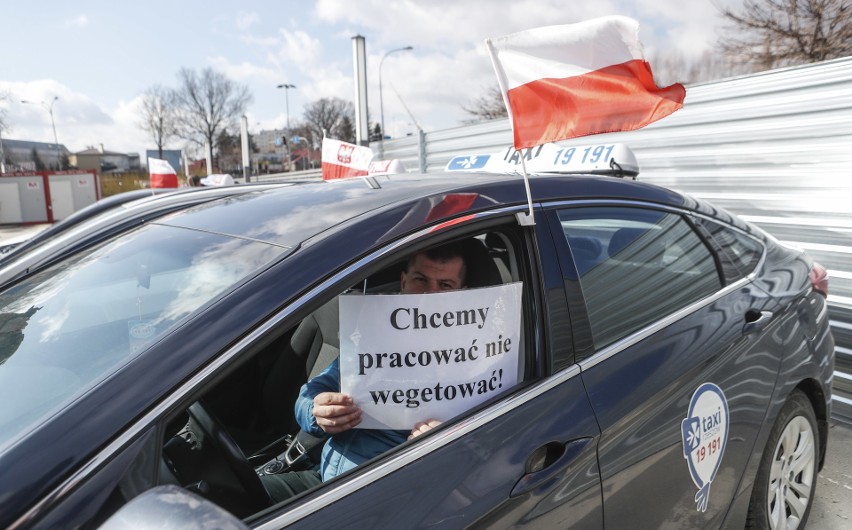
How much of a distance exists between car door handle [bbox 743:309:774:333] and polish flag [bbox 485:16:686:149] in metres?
0.80

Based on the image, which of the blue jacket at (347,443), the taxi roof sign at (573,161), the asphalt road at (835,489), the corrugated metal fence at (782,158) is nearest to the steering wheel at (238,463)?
the blue jacket at (347,443)

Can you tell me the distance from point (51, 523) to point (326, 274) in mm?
646

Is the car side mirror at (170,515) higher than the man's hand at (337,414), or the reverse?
the car side mirror at (170,515)

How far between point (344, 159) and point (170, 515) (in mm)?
7856

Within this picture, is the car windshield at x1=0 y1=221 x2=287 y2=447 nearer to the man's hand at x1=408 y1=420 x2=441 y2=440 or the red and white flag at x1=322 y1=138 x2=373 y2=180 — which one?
the man's hand at x1=408 y1=420 x2=441 y2=440

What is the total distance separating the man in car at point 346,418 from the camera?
1.49 meters

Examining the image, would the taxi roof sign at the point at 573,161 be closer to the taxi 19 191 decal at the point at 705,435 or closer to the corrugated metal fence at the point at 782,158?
the corrugated metal fence at the point at 782,158

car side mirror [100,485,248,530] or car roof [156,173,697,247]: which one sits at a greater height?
car roof [156,173,697,247]

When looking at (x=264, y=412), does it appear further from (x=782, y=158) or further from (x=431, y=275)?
(x=782, y=158)

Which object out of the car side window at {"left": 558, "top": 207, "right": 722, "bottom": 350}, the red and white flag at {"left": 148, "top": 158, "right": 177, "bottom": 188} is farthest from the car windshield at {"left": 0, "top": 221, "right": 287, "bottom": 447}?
the red and white flag at {"left": 148, "top": 158, "right": 177, "bottom": 188}

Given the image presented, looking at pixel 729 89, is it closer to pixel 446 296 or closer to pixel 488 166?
pixel 488 166

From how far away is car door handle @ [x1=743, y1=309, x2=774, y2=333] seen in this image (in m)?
2.08

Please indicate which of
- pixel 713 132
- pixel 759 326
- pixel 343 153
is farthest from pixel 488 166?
pixel 759 326

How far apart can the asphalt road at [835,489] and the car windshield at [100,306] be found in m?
2.85
